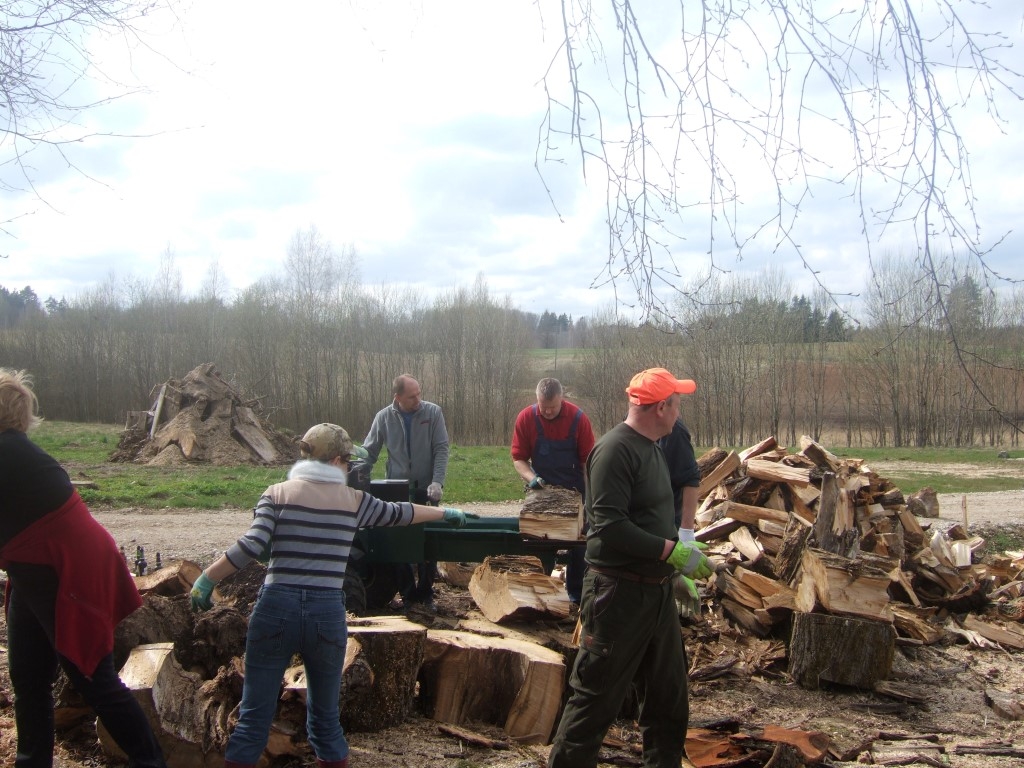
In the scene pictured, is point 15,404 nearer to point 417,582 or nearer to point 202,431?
point 417,582

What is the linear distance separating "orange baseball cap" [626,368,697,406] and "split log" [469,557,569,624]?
216 cm

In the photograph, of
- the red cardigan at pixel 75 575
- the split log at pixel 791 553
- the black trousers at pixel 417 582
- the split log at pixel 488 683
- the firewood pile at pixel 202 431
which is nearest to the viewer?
the red cardigan at pixel 75 575

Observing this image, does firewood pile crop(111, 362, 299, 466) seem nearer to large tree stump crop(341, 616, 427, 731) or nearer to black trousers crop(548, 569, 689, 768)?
large tree stump crop(341, 616, 427, 731)

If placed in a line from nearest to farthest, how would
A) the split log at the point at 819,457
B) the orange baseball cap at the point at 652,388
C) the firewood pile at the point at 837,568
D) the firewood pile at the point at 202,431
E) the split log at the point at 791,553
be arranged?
the orange baseball cap at the point at 652,388, the firewood pile at the point at 837,568, the split log at the point at 791,553, the split log at the point at 819,457, the firewood pile at the point at 202,431

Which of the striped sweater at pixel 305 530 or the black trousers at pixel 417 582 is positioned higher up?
the striped sweater at pixel 305 530

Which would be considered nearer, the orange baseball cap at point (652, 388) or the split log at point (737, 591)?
the orange baseball cap at point (652, 388)

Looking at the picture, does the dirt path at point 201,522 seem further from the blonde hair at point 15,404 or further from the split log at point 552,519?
the blonde hair at point 15,404

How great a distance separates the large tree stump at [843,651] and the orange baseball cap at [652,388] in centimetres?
262

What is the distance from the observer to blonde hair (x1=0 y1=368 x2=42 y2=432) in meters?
3.28

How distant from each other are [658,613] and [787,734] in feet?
4.75

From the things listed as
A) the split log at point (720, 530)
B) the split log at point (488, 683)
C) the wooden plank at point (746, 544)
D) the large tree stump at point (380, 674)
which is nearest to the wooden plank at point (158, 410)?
the split log at point (720, 530)

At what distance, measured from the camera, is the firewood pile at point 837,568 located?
5473 millimetres

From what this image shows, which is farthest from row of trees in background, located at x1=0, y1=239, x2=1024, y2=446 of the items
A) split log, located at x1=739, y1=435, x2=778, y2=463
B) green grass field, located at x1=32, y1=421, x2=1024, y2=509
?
split log, located at x1=739, y1=435, x2=778, y2=463

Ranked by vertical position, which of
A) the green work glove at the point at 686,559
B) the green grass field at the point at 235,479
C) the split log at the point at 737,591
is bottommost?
the green grass field at the point at 235,479
